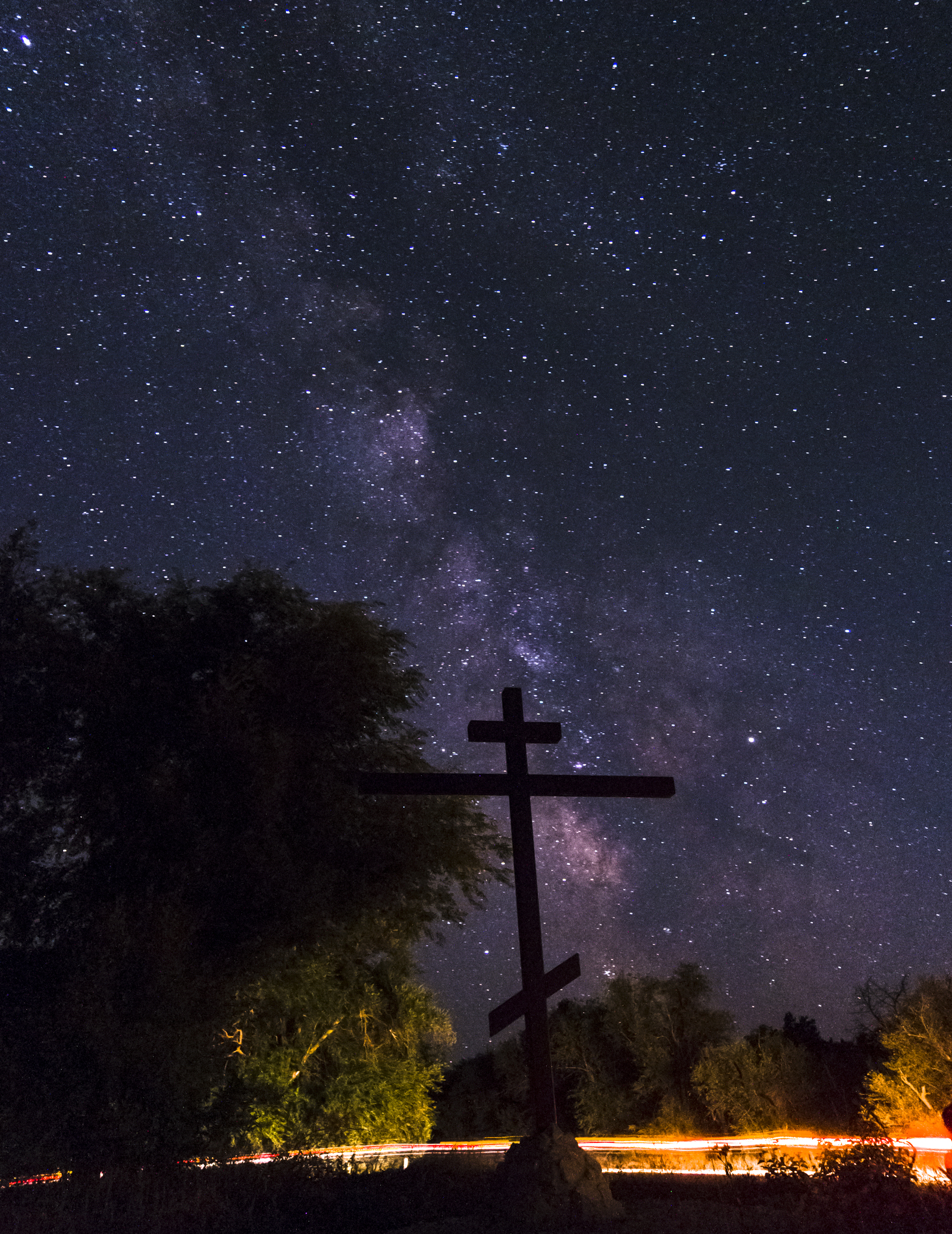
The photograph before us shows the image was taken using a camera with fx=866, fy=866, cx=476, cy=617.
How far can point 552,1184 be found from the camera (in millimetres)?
8469

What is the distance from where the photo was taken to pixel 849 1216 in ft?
23.2

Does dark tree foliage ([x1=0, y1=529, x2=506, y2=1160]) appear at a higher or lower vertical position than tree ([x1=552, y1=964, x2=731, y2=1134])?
higher

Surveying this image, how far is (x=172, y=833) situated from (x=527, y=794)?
5.26 m

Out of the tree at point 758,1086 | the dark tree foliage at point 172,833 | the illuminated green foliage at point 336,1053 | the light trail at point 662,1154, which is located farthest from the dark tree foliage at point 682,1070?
the dark tree foliage at point 172,833

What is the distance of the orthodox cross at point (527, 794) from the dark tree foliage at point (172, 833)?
1241 millimetres

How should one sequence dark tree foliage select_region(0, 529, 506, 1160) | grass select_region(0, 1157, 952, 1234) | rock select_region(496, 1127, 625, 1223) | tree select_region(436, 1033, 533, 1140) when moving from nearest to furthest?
grass select_region(0, 1157, 952, 1234), rock select_region(496, 1127, 625, 1223), dark tree foliage select_region(0, 529, 506, 1160), tree select_region(436, 1033, 533, 1140)

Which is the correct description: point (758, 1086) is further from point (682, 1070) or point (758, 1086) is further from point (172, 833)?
point (172, 833)

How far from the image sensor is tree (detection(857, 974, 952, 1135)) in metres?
43.9

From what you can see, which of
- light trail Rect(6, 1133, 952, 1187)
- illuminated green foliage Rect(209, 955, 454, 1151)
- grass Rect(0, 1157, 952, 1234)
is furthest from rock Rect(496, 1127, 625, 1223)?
illuminated green foliage Rect(209, 955, 454, 1151)

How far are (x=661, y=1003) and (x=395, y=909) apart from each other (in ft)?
161

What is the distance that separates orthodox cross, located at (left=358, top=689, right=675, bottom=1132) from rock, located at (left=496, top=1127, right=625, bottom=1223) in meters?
0.41

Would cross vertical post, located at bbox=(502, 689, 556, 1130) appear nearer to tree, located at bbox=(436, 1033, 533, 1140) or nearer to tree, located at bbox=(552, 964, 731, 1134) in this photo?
tree, located at bbox=(552, 964, 731, 1134)

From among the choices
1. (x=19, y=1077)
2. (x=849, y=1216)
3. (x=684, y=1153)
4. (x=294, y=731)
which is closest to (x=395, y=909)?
(x=294, y=731)

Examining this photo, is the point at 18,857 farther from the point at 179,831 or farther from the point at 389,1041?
the point at 389,1041
